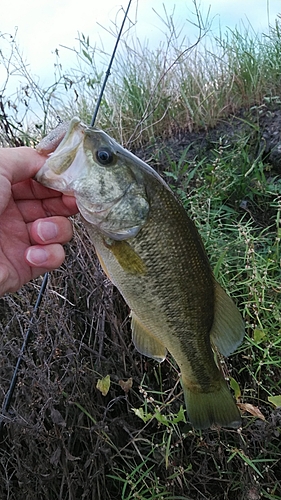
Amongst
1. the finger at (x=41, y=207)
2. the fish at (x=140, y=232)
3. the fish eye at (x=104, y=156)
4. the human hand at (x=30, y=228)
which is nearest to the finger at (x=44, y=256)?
the human hand at (x=30, y=228)

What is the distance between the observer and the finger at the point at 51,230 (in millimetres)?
1938

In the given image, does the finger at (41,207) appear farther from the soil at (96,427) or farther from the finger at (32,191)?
the soil at (96,427)

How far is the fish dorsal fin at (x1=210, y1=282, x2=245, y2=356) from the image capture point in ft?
5.61

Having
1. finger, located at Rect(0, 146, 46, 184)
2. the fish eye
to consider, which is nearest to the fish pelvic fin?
the fish eye

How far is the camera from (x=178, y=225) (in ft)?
5.26

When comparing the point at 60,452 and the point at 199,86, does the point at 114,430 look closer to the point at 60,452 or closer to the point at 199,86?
the point at 60,452

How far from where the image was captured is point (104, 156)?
5.28 ft

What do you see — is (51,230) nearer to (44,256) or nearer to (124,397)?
(44,256)

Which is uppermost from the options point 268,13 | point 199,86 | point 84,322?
point 268,13

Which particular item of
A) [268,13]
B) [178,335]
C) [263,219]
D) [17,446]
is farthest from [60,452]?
[268,13]

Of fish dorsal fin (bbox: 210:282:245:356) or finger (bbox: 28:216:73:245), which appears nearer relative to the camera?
fish dorsal fin (bbox: 210:282:245:356)

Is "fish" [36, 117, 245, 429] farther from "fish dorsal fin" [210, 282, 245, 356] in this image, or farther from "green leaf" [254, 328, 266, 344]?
"green leaf" [254, 328, 266, 344]

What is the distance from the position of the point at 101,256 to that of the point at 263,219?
2.28 metres

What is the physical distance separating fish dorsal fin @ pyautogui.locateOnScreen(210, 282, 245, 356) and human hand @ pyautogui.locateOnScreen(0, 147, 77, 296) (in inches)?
25.2
